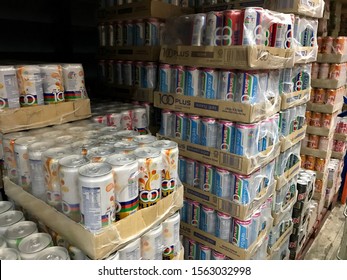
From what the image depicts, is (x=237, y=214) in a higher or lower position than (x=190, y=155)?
lower

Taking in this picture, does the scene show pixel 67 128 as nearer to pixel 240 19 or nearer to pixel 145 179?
pixel 145 179

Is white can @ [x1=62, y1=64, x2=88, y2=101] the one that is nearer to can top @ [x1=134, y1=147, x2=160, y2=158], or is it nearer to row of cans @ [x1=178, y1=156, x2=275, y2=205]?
can top @ [x1=134, y1=147, x2=160, y2=158]

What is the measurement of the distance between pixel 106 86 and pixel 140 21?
0.71m

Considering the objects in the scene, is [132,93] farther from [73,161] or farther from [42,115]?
[73,161]

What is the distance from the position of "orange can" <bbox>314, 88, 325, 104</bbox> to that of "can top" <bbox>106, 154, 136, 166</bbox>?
2851 mm

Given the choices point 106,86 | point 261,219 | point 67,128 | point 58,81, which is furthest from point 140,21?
point 261,219

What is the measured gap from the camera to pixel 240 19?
1.77 metres

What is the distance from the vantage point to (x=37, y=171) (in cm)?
143

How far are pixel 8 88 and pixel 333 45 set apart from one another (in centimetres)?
316

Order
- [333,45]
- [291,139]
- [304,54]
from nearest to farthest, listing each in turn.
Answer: [304,54] < [291,139] < [333,45]

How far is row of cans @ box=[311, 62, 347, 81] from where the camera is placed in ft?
10.8

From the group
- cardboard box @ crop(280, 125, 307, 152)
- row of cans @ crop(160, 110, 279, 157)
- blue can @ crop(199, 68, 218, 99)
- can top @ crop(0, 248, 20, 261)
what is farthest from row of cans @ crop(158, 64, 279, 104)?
can top @ crop(0, 248, 20, 261)

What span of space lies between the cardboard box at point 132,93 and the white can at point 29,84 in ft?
2.96

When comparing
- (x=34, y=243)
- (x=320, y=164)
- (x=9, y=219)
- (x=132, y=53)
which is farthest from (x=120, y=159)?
(x=320, y=164)
